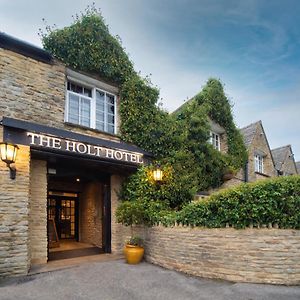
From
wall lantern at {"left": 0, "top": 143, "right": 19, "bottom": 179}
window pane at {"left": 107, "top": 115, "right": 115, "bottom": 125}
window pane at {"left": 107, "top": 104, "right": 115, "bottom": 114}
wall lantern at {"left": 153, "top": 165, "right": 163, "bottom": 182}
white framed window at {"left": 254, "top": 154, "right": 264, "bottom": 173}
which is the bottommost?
wall lantern at {"left": 153, "top": 165, "right": 163, "bottom": 182}

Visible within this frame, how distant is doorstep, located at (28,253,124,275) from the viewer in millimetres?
7562

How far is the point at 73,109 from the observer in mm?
9609

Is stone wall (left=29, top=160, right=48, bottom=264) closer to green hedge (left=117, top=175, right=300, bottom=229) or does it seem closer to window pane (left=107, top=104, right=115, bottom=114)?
window pane (left=107, top=104, right=115, bottom=114)

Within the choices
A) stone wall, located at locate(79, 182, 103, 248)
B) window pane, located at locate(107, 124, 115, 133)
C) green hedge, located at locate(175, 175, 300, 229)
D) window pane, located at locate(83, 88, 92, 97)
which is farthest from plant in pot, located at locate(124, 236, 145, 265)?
window pane, located at locate(83, 88, 92, 97)

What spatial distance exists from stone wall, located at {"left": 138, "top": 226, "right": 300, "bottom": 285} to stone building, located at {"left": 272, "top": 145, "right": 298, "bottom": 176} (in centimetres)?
1496

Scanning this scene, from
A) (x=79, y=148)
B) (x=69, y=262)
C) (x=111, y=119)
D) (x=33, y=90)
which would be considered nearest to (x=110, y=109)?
(x=111, y=119)

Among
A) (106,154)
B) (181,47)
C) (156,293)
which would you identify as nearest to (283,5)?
(181,47)

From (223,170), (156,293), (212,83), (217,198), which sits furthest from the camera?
(212,83)

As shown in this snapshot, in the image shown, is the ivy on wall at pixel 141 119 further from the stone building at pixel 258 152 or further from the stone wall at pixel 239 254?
the stone building at pixel 258 152

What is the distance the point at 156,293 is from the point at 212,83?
11.1m

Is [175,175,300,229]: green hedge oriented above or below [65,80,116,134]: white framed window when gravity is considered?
below

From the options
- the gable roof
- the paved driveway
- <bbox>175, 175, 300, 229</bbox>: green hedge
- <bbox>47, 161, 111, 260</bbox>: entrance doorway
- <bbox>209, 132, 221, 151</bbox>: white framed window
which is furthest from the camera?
the gable roof

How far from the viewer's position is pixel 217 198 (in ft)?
24.3

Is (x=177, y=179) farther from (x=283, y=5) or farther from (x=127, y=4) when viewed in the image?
(x=283, y=5)
